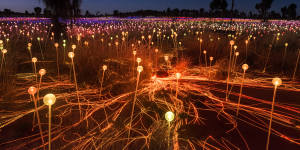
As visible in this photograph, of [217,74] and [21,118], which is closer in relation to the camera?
[21,118]

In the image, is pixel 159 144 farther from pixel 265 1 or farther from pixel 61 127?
pixel 265 1

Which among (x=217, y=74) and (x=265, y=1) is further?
A: (x=265, y=1)

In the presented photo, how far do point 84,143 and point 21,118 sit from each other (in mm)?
1057

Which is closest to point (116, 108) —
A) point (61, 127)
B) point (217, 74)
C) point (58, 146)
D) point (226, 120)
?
point (61, 127)

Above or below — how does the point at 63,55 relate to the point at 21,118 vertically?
above

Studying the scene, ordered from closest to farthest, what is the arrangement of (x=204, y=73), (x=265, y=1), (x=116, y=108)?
(x=116, y=108) → (x=204, y=73) → (x=265, y=1)

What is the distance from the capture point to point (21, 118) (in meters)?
2.72

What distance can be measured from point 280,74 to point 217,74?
5.24 ft

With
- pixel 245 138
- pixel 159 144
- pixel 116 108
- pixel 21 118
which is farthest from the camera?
pixel 116 108

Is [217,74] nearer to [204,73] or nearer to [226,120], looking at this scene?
[204,73]

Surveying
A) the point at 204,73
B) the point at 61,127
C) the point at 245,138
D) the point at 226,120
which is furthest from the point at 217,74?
the point at 61,127

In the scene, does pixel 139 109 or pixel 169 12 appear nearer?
pixel 139 109

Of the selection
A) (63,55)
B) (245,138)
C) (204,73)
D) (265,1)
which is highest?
(265,1)

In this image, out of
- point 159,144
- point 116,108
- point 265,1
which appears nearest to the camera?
point 159,144
